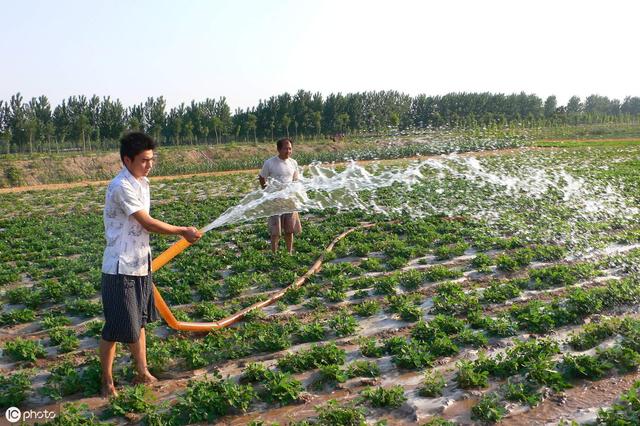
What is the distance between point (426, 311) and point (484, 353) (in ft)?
5.12

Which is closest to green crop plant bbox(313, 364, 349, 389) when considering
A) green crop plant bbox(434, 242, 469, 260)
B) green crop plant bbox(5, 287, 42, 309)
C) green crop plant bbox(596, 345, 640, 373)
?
green crop plant bbox(596, 345, 640, 373)

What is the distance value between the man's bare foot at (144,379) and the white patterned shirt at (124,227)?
101cm

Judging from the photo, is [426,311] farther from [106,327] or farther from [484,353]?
[106,327]

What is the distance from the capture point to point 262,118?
6234 cm

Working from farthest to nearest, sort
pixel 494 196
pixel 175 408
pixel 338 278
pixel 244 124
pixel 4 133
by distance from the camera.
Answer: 1. pixel 244 124
2. pixel 4 133
3. pixel 494 196
4. pixel 338 278
5. pixel 175 408

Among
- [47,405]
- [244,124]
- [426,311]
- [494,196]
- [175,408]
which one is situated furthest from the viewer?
[244,124]

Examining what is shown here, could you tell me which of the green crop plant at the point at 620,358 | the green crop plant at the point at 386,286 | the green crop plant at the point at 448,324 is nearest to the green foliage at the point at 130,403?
the green crop plant at the point at 448,324

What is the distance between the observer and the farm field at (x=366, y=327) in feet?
14.3

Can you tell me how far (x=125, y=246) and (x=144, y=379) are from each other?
1.32 m

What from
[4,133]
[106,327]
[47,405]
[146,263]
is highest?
[4,133]

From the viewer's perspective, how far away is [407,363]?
5.07 metres

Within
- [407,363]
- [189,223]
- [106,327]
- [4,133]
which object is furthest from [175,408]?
[4,133]

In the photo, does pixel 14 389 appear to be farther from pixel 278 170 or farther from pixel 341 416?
pixel 278 170

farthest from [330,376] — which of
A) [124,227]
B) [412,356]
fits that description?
[124,227]
